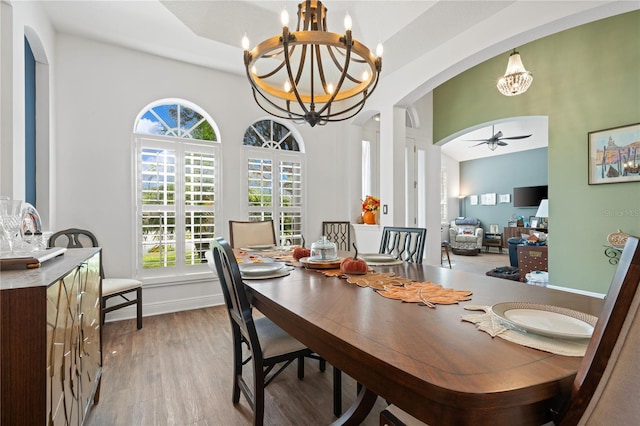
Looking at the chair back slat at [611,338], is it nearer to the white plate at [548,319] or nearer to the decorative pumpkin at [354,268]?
the white plate at [548,319]

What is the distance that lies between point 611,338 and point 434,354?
1.09 feet

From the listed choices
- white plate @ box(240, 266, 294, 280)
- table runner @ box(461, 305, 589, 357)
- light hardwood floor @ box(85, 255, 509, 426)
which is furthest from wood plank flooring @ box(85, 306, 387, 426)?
table runner @ box(461, 305, 589, 357)

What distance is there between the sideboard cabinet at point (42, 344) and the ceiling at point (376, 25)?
2567mm

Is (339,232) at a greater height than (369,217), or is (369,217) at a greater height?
(369,217)

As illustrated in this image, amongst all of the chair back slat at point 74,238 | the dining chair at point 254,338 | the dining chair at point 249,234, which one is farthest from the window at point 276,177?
the dining chair at point 254,338

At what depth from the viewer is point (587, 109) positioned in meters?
4.07

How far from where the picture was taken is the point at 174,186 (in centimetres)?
353

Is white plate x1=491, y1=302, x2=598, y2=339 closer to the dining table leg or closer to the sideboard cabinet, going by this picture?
the dining table leg

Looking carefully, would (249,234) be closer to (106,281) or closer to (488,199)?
(106,281)

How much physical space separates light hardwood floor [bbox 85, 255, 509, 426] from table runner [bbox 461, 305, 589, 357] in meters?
1.06

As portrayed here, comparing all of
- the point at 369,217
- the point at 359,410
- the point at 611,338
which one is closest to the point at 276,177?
the point at 369,217

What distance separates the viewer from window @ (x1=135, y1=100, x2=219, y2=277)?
339 centimetres

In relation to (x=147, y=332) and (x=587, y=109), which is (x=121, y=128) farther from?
(x=587, y=109)

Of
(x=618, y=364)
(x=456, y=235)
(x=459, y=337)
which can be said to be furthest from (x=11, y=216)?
(x=456, y=235)
